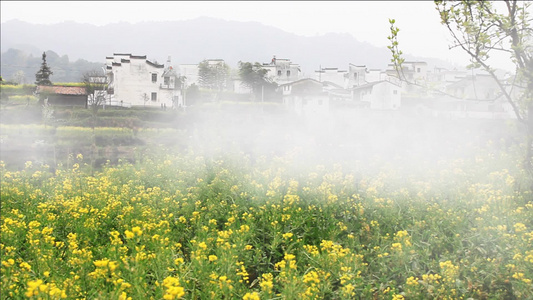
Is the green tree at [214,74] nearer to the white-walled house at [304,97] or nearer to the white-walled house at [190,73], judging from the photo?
the white-walled house at [190,73]

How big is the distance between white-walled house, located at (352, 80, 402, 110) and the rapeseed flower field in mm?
6717

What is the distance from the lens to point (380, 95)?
1383 centimetres

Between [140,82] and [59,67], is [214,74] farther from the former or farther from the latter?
[59,67]

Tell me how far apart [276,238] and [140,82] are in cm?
816

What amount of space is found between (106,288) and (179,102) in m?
9.24

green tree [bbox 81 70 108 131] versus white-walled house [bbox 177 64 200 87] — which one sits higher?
white-walled house [bbox 177 64 200 87]

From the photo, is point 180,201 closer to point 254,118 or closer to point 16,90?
point 254,118

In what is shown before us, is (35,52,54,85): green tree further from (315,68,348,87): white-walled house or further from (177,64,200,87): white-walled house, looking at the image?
(315,68,348,87): white-walled house

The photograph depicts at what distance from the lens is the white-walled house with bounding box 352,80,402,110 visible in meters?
13.6

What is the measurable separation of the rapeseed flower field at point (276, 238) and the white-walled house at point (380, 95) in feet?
22.0

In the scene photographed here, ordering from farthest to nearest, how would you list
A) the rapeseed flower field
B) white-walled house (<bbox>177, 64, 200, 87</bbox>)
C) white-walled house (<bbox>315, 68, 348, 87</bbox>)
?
white-walled house (<bbox>315, 68, 348, 87</bbox>)
white-walled house (<bbox>177, 64, 200, 87</bbox>)
the rapeseed flower field

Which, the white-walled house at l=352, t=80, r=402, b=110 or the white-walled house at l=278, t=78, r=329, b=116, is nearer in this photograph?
the white-walled house at l=278, t=78, r=329, b=116

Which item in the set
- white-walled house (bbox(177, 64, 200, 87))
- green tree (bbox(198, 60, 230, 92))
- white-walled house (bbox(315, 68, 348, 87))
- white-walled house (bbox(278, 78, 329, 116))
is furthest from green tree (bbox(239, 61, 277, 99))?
white-walled house (bbox(315, 68, 348, 87))

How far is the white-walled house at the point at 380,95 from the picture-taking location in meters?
13.6
